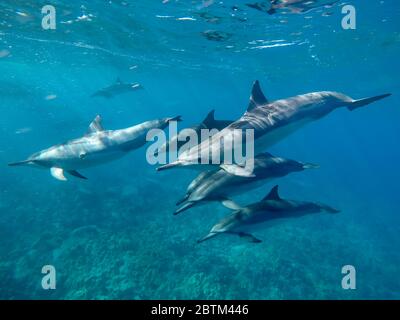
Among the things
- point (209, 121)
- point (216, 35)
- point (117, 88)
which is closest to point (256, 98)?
point (209, 121)

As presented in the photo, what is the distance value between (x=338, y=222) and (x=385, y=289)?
764cm

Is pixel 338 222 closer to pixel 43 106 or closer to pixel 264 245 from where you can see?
pixel 264 245

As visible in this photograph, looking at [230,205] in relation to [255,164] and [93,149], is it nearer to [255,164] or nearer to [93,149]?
[255,164]

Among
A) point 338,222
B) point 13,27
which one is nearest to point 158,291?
point 338,222

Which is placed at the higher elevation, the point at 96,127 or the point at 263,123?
the point at 96,127

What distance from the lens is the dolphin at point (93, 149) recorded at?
848cm

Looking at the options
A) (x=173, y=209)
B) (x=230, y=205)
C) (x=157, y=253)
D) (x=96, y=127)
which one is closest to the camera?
(x=230, y=205)

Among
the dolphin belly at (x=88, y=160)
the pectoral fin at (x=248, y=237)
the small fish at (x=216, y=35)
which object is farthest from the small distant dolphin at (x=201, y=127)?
the small fish at (x=216, y=35)

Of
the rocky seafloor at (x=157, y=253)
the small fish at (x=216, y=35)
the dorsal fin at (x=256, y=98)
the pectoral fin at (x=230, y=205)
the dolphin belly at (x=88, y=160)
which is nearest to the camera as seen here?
the pectoral fin at (x=230, y=205)

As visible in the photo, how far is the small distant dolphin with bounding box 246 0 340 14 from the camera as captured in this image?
47.5 feet

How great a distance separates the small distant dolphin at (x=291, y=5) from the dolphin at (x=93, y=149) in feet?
33.0

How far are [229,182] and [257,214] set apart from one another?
0.92 m

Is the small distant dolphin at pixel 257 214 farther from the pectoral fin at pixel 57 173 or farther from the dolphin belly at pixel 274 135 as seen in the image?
the pectoral fin at pixel 57 173

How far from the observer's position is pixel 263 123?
6512mm
